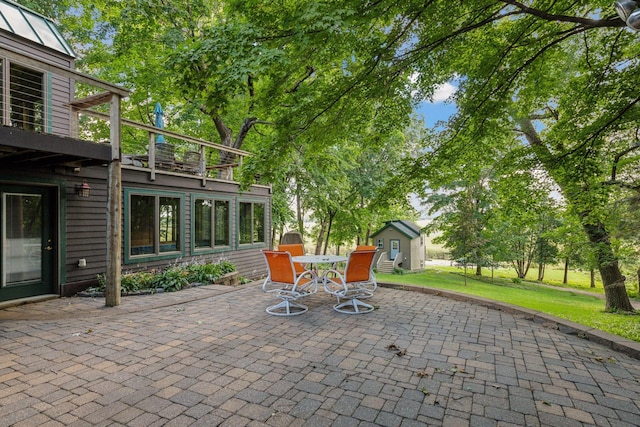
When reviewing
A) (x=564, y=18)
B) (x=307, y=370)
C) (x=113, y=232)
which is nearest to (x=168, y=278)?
(x=113, y=232)

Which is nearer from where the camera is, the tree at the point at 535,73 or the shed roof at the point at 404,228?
the tree at the point at 535,73

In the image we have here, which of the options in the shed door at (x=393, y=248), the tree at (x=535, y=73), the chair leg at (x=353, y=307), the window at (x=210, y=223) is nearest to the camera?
the tree at (x=535, y=73)

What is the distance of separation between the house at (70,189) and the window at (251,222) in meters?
1.32

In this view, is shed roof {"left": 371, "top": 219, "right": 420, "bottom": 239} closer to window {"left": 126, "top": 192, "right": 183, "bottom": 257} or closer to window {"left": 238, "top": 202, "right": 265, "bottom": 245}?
window {"left": 238, "top": 202, "right": 265, "bottom": 245}

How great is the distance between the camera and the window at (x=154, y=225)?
768 cm

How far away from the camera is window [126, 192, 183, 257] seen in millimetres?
7676

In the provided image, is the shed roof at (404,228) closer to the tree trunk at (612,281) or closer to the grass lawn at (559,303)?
the grass lawn at (559,303)

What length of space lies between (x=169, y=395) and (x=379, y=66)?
417 cm

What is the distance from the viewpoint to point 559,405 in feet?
7.96

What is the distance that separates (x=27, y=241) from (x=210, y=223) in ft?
14.4

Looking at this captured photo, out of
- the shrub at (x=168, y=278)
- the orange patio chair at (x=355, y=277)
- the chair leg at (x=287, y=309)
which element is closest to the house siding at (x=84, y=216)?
the shrub at (x=168, y=278)

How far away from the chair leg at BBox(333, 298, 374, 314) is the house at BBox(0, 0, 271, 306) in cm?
276

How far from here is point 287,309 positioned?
4.79 m

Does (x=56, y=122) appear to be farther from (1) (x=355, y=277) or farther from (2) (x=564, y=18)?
(2) (x=564, y=18)
